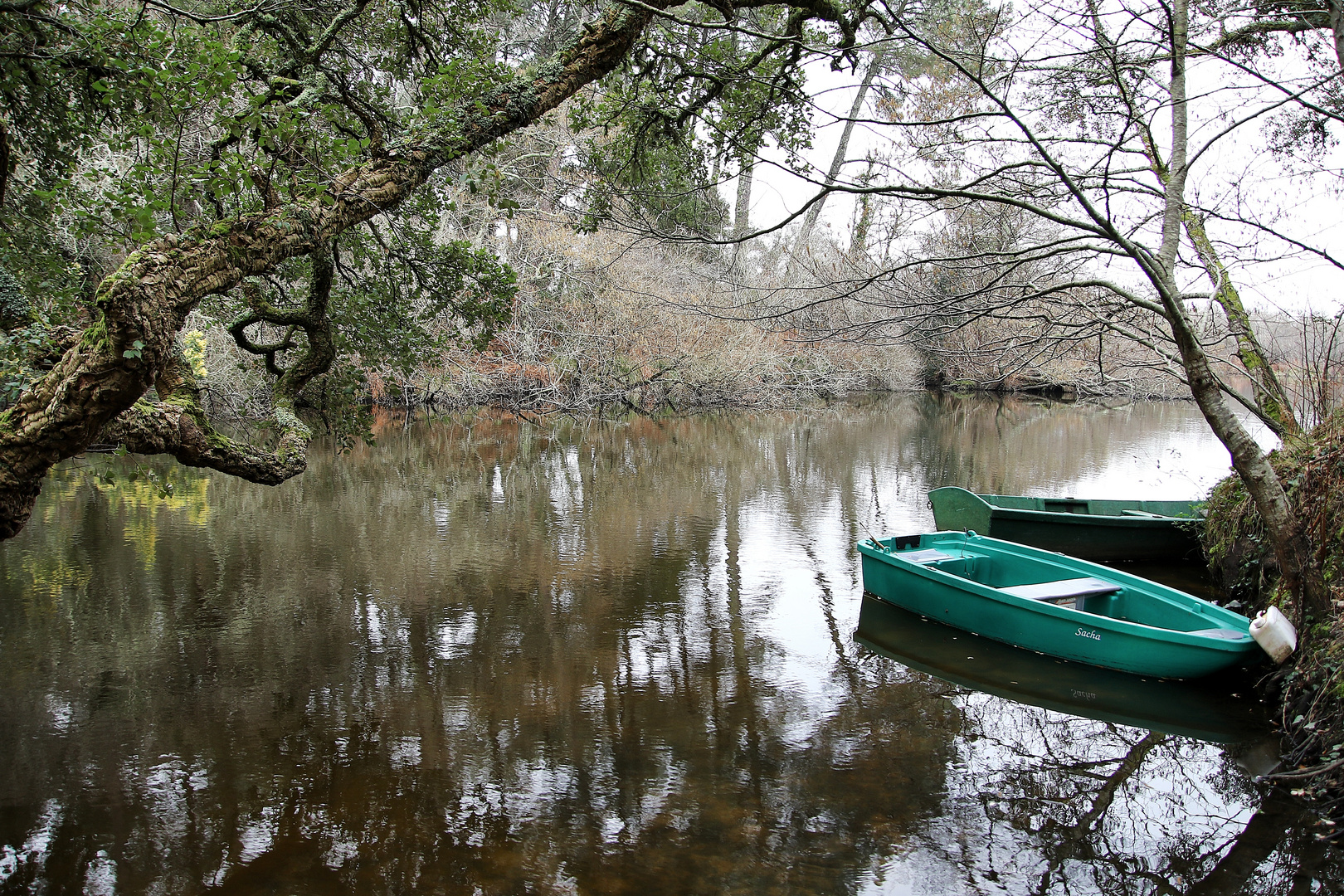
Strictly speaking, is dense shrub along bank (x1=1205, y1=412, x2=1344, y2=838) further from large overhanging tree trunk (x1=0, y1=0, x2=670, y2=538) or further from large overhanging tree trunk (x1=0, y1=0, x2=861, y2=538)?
large overhanging tree trunk (x1=0, y1=0, x2=670, y2=538)

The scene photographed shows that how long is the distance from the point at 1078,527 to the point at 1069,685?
427 centimetres

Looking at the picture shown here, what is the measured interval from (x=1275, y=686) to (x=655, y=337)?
1947 centimetres

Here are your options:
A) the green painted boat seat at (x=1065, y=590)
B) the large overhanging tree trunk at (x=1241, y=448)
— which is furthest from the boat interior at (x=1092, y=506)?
the large overhanging tree trunk at (x=1241, y=448)

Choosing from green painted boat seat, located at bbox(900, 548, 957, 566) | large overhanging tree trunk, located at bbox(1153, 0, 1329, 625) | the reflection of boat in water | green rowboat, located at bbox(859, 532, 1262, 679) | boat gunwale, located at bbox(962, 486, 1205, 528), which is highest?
large overhanging tree trunk, located at bbox(1153, 0, 1329, 625)

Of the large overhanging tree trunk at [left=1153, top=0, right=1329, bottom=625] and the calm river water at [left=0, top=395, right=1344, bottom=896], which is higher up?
the large overhanging tree trunk at [left=1153, top=0, right=1329, bottom=625]

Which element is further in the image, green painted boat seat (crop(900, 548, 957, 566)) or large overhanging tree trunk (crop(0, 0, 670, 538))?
green painted boat seat (crop(900, 548, 957, 566))

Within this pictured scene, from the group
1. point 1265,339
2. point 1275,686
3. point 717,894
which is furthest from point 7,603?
point 1265,339

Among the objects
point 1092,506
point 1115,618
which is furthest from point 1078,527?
point 1115,618

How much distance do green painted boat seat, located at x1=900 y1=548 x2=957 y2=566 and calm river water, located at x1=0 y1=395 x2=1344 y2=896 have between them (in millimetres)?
627

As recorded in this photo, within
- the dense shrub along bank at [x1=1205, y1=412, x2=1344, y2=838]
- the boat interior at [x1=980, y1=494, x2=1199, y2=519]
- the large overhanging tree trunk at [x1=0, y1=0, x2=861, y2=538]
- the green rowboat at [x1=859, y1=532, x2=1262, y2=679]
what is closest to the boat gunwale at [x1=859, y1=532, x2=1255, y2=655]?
the green rowboat at [x1=859, y1=532, x2=1262, y2=679]

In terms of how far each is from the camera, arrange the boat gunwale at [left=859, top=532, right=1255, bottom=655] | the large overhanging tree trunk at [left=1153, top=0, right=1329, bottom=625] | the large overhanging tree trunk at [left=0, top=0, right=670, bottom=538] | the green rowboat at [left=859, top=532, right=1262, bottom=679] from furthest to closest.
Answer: the green rowboat at [left=859, top=532, right=1262, bottom=679] → the boat gunwale at [left=859, top=532, right=1255, bottom=655] → the large overhanging tree trunk at [left=1153, top=0, right=1329, bottom=625] → the large overhanging tree trunk at [left=0, top=0, right=670, bottom=538]

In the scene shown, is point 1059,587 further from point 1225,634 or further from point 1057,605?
point 1225,634

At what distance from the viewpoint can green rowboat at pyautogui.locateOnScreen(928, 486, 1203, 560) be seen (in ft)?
33.1

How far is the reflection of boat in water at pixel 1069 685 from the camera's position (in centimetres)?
598
